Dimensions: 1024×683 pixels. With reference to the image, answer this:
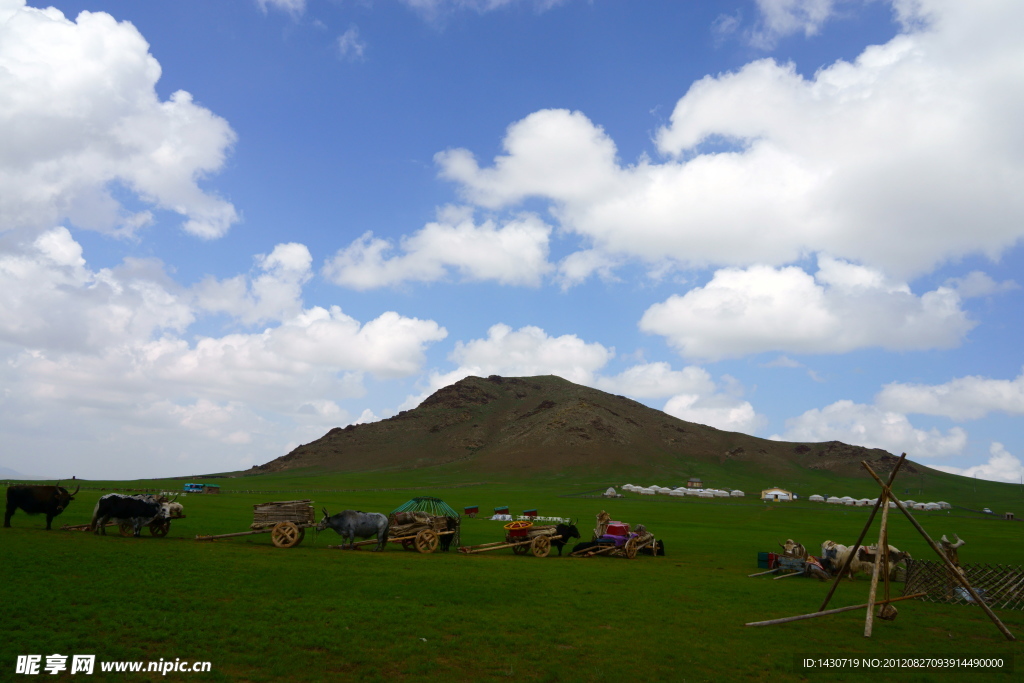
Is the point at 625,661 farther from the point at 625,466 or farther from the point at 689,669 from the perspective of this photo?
the point at 625,466

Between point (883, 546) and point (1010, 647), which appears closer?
point (1010, 647)

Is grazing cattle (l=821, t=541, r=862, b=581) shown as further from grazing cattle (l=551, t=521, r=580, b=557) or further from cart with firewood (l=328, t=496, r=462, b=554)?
cart with firewood (l=328, t=496, r=462, b=554)

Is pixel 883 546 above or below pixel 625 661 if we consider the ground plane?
above

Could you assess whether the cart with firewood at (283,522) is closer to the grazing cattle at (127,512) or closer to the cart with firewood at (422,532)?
the cart with firewood at (422,532)

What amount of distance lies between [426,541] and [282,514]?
6528 millimetres

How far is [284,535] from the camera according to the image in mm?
25750

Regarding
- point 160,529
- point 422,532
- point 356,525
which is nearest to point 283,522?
point 356,525

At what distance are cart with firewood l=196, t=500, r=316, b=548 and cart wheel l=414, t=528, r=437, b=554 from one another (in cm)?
478

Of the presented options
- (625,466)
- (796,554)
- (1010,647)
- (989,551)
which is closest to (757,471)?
(625,466)

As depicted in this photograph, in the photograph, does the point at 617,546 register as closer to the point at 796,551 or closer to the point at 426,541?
the point at 796,551

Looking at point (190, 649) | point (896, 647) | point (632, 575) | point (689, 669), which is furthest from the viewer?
point (632, 575)

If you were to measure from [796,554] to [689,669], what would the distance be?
19616 mm

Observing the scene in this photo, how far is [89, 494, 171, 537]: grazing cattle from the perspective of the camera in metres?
25.0

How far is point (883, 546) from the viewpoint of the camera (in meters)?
17.1
